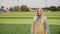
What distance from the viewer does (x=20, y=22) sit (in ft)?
11.1

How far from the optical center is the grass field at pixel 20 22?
129 inches

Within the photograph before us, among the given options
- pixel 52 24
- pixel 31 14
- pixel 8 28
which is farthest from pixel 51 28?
pixel 8 28

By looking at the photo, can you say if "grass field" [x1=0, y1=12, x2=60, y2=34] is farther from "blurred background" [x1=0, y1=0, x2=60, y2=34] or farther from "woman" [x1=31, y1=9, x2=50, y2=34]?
"woman" [x1=31, y1=9, x2=50, y2=34]

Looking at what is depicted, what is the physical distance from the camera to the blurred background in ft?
10.7

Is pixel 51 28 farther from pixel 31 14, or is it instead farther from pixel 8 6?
pixel 8 6

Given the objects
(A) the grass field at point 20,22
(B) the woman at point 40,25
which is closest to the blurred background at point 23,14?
(A) the grass field at point 20,22

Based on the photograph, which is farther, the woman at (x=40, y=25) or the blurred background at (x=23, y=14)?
the blurred background at (x=23, y=14)

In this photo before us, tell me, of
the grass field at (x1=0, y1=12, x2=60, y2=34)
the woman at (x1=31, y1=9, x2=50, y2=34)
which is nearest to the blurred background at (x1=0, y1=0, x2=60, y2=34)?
the grass field at (x1=0, y1=12, x2=60, y2=34)

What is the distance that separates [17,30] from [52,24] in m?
0.81

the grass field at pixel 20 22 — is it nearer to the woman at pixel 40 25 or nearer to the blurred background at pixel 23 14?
the blurred background at pixel 23 14

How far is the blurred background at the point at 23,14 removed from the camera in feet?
10.7

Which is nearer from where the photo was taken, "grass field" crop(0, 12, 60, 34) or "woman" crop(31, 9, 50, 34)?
"woman" crop(31, 9, 50, 34)

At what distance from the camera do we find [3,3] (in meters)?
3.39

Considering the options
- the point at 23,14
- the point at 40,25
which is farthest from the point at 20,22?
the point at 40,25
